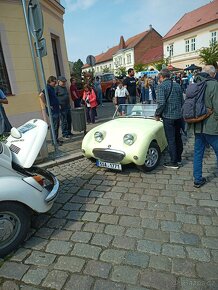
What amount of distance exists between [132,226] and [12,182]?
1.50 metres

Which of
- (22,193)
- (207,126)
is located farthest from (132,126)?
(22,193)

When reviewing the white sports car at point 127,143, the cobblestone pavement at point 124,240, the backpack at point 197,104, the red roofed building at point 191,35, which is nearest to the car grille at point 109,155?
the white sports car at point 127,143

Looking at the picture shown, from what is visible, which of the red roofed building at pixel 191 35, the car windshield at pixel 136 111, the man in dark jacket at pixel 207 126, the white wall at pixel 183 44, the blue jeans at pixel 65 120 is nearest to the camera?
the man in dark jacket at pixel 207 126

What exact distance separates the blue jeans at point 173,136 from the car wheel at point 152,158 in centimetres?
26

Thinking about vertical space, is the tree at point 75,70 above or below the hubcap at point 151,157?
above

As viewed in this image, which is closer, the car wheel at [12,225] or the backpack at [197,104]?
the car wheel at [12,225]

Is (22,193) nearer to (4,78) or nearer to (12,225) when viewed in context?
(12,225)

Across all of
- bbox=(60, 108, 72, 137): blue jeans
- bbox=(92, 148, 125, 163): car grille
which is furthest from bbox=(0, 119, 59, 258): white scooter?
bbox=(60, 108, 72, 137): blue jeans

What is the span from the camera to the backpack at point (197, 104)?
326 cm

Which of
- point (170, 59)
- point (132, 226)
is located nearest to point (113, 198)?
point (132, 226)

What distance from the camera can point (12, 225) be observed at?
99.8 inches

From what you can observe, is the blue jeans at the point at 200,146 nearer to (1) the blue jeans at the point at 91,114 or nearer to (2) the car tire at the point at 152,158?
(2) the car tire at the point at 152,158

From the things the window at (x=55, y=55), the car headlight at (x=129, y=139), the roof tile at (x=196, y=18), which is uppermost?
the roof tile at (x=196, y=18)

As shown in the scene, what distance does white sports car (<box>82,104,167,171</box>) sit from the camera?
401 cm
